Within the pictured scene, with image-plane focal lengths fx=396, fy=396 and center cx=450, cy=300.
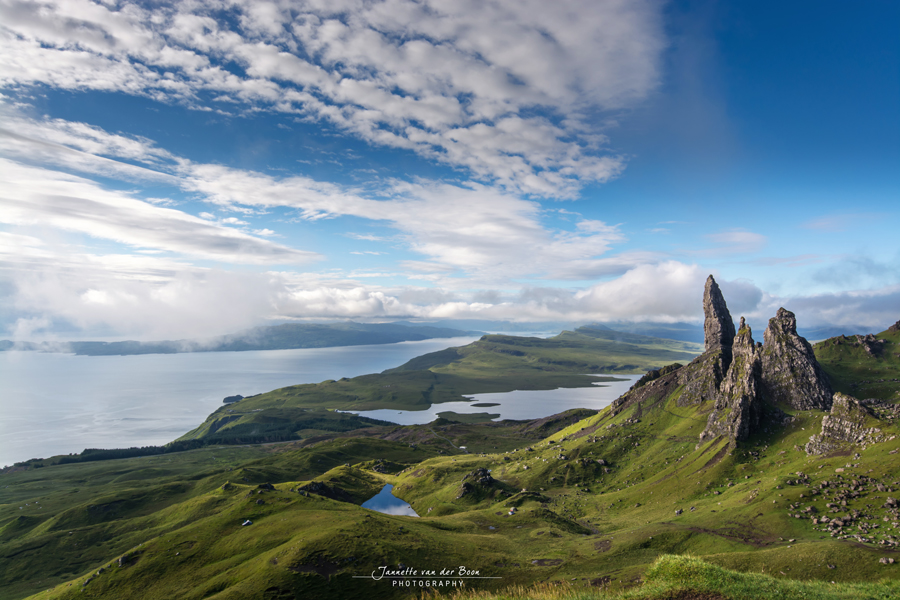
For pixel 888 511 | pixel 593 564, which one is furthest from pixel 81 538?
pixel 888 511

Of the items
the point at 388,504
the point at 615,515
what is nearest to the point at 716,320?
the point at 615,515

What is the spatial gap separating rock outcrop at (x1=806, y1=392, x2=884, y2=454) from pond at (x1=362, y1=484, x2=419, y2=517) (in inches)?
3884

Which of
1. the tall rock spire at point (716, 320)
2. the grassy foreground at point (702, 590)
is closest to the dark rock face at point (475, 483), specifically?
the grassy foreground at point (702, 590)

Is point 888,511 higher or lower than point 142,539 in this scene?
higher

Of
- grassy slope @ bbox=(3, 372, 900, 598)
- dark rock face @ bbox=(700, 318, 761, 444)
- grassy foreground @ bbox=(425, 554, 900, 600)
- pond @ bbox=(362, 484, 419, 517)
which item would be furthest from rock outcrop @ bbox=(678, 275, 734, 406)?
grassy foreground @ bbox=(425, 554, 900, 600)

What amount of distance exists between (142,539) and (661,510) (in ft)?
435

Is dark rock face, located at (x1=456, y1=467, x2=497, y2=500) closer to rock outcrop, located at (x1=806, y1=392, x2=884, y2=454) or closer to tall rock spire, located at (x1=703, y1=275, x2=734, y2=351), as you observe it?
rock outcrop, located at (x1=806, y1=392, x2=884, y2=454)

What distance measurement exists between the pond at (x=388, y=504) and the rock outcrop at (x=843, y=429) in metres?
98.7

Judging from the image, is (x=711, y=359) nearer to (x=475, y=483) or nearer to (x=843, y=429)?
(x=843, y=429)

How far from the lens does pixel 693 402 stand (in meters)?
132

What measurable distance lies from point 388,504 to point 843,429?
378 ft

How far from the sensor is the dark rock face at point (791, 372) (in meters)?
101

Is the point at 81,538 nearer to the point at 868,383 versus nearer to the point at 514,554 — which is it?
the point at 514,554

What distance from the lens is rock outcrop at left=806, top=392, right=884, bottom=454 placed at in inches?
2813
